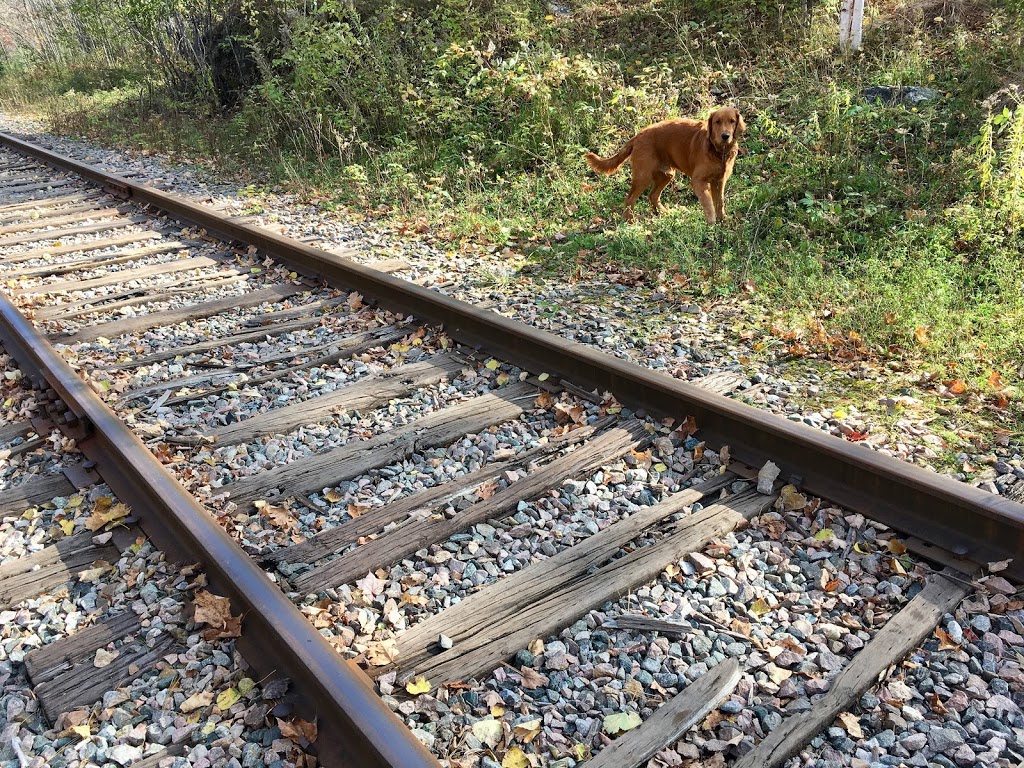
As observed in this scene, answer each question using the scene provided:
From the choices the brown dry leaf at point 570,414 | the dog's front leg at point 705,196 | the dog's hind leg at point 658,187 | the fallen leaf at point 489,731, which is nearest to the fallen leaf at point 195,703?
the fallen leaf at point 489,731

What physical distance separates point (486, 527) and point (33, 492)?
1927 mm

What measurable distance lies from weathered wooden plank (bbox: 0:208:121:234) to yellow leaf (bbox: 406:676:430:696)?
7.31 m

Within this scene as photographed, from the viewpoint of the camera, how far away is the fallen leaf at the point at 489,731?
2.22 meters

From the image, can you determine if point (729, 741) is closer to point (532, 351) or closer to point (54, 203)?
point (532, 351)

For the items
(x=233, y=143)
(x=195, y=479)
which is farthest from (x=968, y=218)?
(x=233, y=143)

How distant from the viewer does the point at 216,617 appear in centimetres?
261

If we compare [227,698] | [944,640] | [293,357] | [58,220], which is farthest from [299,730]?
[58,220]

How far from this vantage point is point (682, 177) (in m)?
7.46

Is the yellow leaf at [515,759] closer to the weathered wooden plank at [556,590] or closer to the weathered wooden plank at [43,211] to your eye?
the weathered wooden plank at [556,590]

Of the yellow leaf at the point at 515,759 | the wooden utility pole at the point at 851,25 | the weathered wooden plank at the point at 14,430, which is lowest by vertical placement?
the yellow leaf at the point at 515,759

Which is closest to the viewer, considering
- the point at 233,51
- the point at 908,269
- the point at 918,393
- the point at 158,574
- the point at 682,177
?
the point at 158,574

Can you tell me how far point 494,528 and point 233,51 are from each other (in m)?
13.0

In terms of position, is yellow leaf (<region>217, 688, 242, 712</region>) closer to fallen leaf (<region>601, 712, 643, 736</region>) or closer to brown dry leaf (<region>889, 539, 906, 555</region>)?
fallen leaf (<region>601, 712, 643, 736</region>)

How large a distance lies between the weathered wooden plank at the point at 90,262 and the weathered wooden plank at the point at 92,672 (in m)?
4.72
